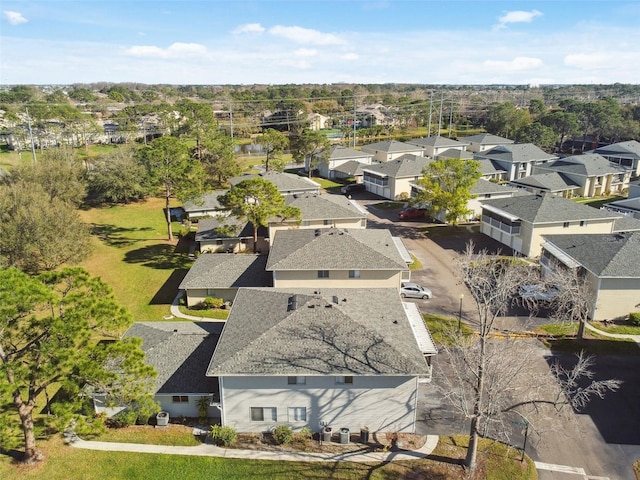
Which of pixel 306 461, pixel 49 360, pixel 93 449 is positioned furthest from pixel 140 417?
pixel 306 461

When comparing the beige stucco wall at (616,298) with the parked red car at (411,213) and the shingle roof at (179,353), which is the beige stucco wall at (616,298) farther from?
the parked red car at (411,213)

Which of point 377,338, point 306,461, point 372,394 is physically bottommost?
point 306,461

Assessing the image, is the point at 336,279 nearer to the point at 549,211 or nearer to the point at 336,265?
the point at 336,265

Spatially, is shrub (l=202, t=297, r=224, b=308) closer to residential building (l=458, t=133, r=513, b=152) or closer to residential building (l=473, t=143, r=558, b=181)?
residential building (l=473, t=143, r=558, b=181)

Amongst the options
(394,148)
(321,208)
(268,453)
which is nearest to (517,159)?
(394,148)

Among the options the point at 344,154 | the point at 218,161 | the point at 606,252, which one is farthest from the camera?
the point at 344,154

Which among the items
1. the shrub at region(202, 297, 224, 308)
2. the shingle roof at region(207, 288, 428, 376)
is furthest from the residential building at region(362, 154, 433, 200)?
the shingle roof at region(207, 288, 428, 376)

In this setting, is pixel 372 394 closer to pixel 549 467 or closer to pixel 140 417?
pixel 549 467
